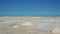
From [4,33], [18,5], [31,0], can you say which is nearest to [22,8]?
[18,5]

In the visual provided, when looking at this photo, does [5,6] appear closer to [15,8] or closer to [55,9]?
[15,8]

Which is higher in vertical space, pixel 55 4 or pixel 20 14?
pixel 55 4

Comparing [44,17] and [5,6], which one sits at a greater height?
[5,6]

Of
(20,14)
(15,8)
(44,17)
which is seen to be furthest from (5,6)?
(44,17)

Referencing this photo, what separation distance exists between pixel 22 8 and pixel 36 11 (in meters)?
0.24

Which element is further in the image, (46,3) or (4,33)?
(46,3)

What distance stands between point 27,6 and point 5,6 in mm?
369

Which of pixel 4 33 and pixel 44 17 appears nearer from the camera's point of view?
pixel 4 33

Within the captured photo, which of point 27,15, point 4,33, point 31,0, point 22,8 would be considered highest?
point 31,0

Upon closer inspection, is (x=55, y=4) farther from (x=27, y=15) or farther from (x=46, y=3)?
(x=27, y=15)

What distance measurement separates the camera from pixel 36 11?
157 cm

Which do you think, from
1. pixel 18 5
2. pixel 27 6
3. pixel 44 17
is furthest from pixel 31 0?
pixel 44 17

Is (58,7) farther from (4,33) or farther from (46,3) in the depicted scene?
(4,33)

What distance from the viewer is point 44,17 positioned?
5.07 ft
